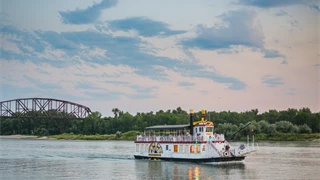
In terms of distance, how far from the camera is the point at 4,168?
174 feet

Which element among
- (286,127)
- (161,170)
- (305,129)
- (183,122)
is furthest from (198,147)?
(183,122)

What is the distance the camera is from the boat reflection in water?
145ft

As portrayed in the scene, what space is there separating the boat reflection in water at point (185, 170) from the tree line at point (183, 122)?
4289 cm

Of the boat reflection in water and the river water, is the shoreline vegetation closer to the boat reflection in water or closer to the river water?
the river water

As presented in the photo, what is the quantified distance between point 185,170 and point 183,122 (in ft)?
309

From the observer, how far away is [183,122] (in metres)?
142

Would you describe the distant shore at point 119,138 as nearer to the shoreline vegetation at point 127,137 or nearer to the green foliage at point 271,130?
the shoreline vegetation at point 127,137

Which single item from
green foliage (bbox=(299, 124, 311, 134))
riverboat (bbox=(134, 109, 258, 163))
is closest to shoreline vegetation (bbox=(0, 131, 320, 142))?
green foliage (bbox=(299, 124, 311, 134))

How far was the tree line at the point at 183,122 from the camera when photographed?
111 m

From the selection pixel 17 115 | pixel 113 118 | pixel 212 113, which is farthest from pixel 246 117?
pixel 17 115

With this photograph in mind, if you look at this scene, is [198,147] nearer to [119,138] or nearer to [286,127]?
[286,127]

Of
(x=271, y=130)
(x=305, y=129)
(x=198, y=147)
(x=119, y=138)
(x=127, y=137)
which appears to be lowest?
(x=198, y=147)

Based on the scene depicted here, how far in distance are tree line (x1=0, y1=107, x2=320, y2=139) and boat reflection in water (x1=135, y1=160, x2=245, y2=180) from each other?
42.9m

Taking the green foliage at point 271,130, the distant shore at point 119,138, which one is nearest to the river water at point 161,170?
the distant shore at point 119,138
